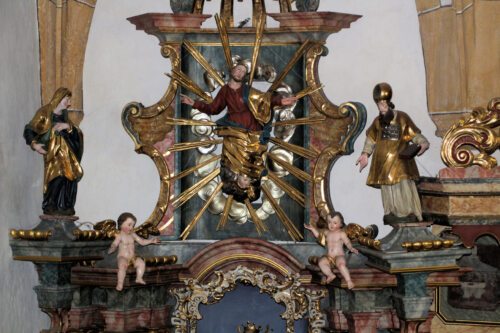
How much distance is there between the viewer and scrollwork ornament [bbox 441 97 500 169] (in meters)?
10.7

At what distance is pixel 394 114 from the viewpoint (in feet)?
35.2

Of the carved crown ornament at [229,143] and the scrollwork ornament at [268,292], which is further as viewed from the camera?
the carved crown ornament at [229,143]

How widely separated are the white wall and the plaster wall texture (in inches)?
16.8

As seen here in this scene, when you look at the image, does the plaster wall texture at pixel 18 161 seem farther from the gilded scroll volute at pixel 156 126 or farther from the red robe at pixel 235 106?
the red robe at pixel 235 106

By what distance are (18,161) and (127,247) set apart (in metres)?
1.15

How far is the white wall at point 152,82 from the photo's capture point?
11.4 m

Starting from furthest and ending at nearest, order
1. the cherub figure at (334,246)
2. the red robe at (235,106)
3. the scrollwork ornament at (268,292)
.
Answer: the red robe at (235,106) → the scrollwork ornament at (268,292) → the cherub figure at (334,246)

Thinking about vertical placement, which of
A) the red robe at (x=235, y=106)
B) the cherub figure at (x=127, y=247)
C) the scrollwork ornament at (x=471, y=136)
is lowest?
the cherub figure at (x=127, y=247)

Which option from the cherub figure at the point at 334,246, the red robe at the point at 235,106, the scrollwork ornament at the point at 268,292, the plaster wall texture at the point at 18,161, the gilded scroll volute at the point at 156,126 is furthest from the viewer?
the gilded scroll volute at the point at 156,126

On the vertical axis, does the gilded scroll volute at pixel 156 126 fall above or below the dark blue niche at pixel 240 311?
above

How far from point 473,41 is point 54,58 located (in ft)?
9.83

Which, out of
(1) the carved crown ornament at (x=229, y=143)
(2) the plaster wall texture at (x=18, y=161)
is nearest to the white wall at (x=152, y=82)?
(1) the carved crown ornament at (x=229, y=143)

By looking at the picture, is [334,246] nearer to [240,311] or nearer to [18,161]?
[240,311]

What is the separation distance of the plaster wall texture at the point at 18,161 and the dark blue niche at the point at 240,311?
130cm
